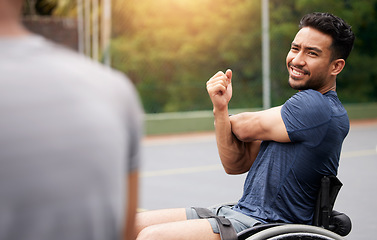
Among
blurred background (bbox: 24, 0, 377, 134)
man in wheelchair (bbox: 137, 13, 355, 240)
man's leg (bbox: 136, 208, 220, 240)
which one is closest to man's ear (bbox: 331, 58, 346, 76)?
man in wheelchair (bbox: 137, 13, 355, 240)

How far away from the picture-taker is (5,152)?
41.2 inches

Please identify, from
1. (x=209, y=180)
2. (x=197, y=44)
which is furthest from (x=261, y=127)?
(x=197, y=44)

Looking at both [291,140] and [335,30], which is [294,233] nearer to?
[291,140]

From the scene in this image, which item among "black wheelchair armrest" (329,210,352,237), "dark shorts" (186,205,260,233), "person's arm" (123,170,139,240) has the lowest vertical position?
"black wheelchair armrest" (329,210,352,237)

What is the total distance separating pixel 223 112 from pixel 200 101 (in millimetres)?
13277

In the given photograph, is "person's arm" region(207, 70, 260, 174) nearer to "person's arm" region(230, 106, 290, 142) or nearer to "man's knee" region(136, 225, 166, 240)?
"person's arm" region(230, 106, 290, 142)

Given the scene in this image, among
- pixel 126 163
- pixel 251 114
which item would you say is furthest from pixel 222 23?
pixel 126 163

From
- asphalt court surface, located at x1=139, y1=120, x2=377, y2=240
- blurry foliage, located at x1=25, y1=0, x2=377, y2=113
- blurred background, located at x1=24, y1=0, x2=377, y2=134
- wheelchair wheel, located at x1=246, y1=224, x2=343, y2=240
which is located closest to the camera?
wheelchair wheel, located at x1=246, y1=224, x2=343, y2=240

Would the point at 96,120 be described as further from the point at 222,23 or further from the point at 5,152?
the point at 222,23

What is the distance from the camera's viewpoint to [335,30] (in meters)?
2.68

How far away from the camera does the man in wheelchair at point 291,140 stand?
2.51 metres

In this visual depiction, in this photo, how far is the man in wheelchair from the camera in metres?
2.51

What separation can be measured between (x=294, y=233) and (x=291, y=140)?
41 cm

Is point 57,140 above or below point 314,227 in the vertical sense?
above
